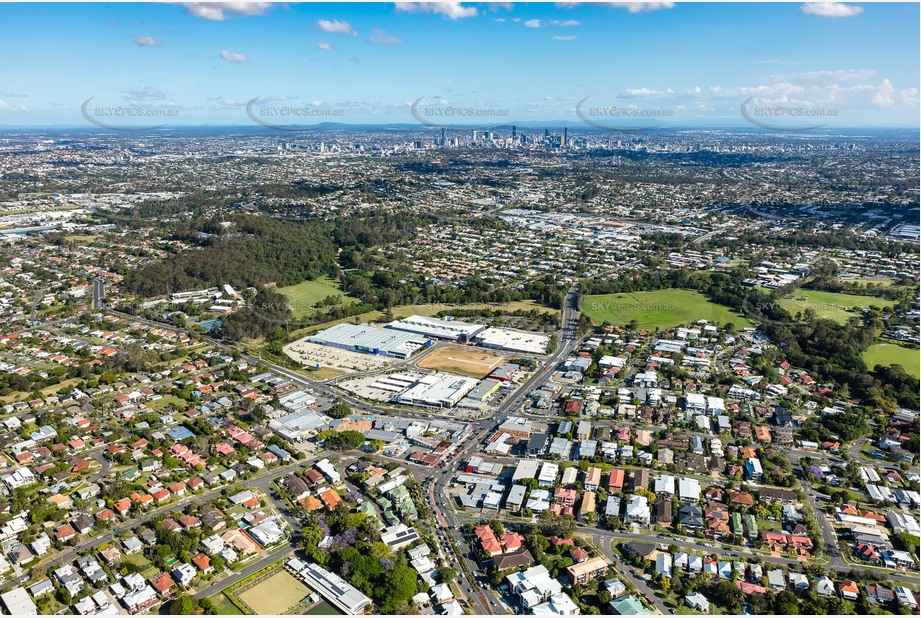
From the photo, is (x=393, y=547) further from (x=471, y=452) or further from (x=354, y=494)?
(x=471, y=452)

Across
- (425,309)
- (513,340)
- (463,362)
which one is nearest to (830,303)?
(513,340)

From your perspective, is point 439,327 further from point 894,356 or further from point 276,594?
point 894,356

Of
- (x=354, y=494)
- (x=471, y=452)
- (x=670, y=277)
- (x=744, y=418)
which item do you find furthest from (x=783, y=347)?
(x=354, y=494)

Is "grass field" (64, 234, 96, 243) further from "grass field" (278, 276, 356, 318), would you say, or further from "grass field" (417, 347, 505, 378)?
"grass field" (417, 347, 505, 378)

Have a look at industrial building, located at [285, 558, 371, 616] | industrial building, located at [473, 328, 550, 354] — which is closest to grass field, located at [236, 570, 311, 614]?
industrial building, located at [285, 558, 371, 616]

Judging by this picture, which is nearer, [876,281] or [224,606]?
[224,606]

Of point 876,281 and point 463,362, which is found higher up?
point 876,281
